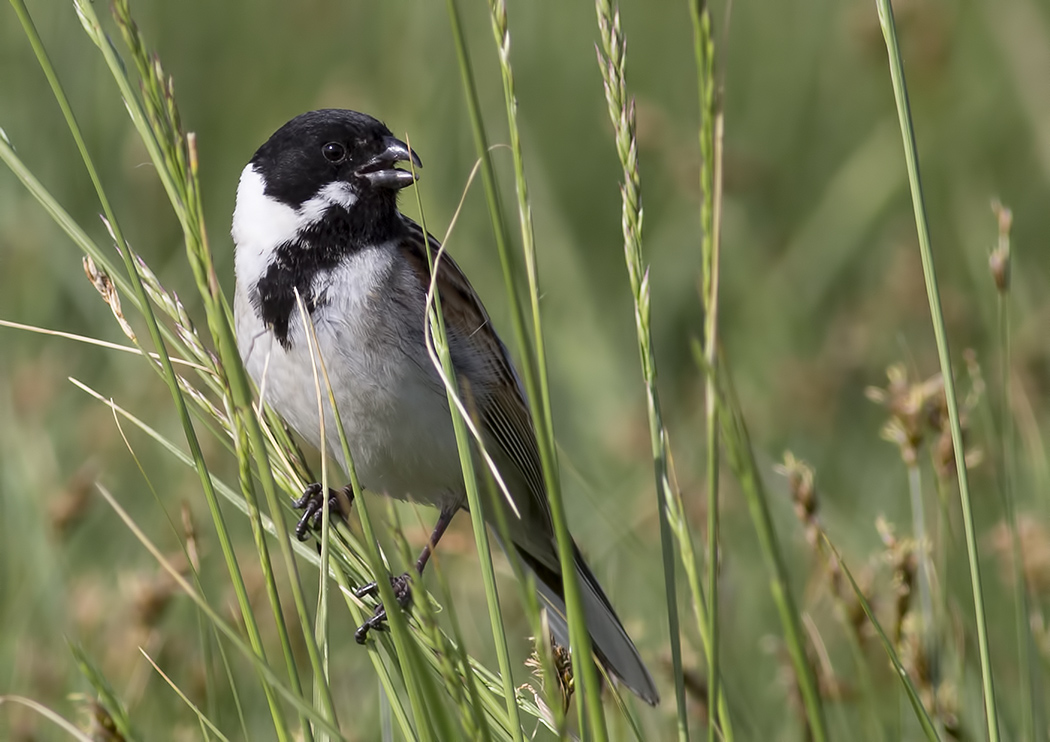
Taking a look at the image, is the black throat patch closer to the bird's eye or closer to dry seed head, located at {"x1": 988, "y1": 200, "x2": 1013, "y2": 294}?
the bird's eye

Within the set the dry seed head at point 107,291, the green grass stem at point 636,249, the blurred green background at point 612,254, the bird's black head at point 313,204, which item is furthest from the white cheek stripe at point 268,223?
the green grass stem at point 636,249

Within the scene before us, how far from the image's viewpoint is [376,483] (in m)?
2.87

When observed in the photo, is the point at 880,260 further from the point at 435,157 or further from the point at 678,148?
the point at 435,157

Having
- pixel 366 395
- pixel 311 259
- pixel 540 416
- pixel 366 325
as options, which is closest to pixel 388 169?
pixel 311 259

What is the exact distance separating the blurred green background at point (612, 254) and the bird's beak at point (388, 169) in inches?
31.2

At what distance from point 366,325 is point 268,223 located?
1.29 feet

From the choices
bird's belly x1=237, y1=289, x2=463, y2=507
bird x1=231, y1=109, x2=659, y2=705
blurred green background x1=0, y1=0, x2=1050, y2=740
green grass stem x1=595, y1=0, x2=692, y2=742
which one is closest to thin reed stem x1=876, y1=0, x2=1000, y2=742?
green grass stem x1=595, y1=0, x2=692, y2=742

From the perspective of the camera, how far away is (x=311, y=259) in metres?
2.73

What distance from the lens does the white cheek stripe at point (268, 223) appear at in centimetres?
275

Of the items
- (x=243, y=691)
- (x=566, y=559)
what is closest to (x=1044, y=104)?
(x=243, y=691)

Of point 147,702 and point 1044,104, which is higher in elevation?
point 1044,104

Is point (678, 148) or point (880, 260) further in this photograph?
point (880, 260)

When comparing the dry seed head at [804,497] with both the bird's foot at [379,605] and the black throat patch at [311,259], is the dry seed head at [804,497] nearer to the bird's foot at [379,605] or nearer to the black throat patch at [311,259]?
the bird's foot at [379,605]

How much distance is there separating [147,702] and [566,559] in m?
1.87
